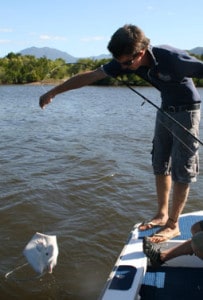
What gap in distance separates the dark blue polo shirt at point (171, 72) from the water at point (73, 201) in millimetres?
2253

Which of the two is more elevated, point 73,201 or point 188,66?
point 188,66

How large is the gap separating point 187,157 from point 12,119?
48.7 ft

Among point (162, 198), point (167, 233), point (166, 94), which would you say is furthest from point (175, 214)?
point (166, 94)

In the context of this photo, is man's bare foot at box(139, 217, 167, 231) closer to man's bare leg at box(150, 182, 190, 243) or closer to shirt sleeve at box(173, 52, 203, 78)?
man's bare leg at box(150, 182, 190, 243)

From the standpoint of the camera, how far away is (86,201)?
693 cm

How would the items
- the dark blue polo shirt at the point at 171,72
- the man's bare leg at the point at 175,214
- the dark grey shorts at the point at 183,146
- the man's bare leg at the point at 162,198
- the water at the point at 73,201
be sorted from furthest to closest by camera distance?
the water at the point at 73,201
the man's bare leg at the point at 162,198
the man's bare leg at the point at 175,214
the dark grey shorts at the point at 183,146
the dark blue polo shirt at the point at 171,72

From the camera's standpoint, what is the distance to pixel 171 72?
3508mm

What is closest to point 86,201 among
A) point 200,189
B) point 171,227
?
point 200,189

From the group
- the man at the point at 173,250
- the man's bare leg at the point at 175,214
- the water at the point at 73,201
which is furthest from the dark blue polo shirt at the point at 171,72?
the water at the point at 73,201

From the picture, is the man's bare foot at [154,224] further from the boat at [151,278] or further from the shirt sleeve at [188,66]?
the shirt sleeve at [188,66]

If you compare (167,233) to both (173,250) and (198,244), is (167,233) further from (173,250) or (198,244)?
(198,244)

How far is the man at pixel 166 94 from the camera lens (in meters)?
3.31

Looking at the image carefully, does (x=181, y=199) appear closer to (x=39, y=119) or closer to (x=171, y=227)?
(x=171, y=227)

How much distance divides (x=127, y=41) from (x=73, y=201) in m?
4.13
